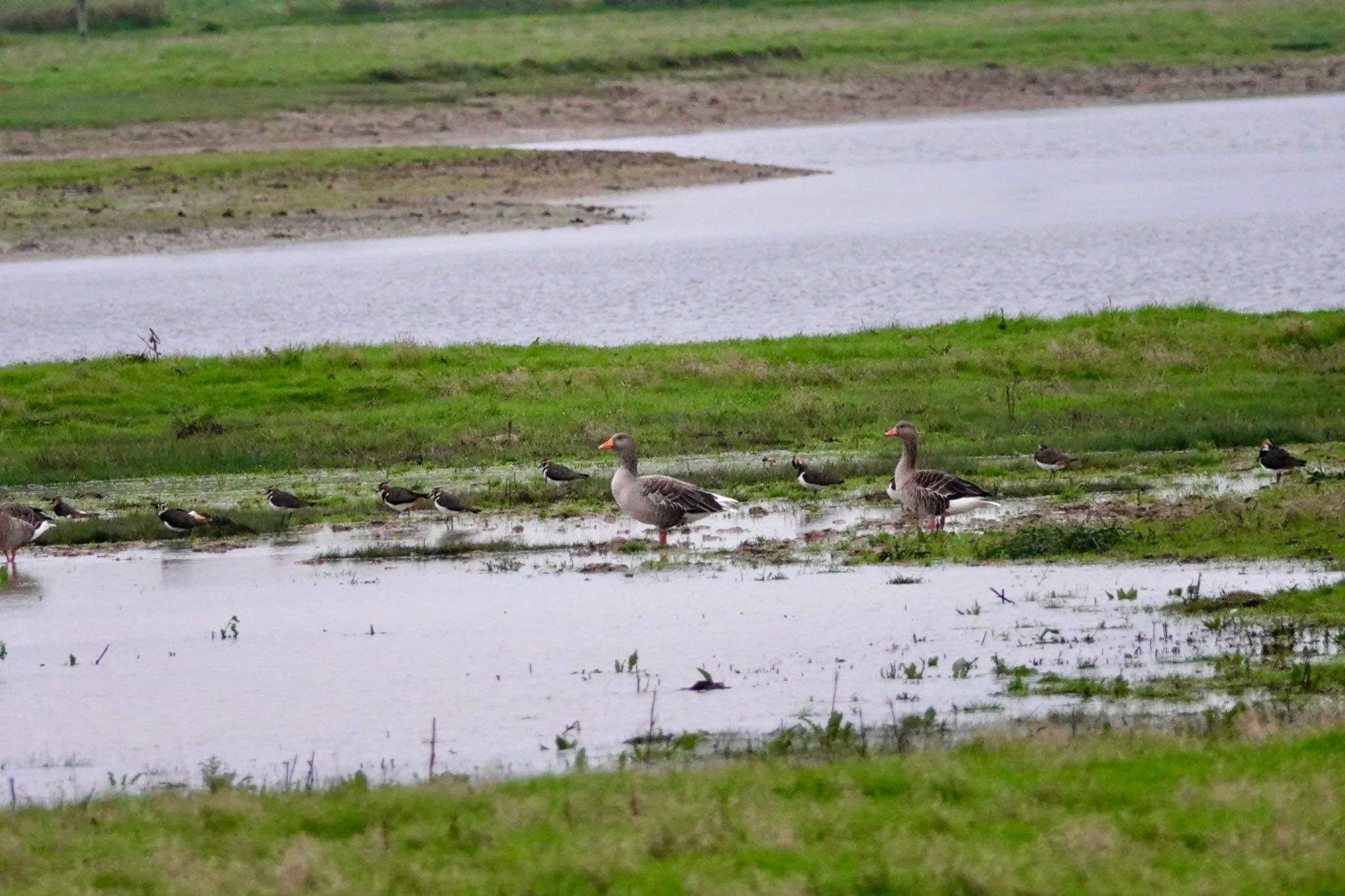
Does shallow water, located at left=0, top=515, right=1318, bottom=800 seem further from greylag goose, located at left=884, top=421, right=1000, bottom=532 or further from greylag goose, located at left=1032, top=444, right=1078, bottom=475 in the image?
greylag goose, located at left=1032, top=444, right=1078, bottom=475

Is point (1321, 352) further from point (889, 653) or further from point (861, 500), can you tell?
point (889, 653)

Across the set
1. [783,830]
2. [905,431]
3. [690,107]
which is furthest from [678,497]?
[690,107]

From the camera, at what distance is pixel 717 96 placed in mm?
75500

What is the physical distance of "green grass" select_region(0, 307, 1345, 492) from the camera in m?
23.1

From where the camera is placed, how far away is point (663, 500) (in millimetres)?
17484

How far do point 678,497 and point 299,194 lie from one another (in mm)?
36365

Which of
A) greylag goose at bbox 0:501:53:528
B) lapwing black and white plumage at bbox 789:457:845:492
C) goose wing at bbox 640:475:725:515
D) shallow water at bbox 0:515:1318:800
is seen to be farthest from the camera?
lapwing black and white plumage at bbox 789:457:845:492

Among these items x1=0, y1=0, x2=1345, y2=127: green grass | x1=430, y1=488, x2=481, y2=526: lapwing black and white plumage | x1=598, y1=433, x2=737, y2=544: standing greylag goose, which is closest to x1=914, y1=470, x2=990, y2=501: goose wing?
x1=598, y1=433, x2=737, y2=544: standing greylag goose

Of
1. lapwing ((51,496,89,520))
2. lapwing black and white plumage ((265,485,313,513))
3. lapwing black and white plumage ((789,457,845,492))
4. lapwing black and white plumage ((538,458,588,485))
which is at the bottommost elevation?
lapwing ((51,496,89,520))

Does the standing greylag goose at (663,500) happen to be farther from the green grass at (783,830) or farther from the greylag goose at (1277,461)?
the green grass at (783,830)

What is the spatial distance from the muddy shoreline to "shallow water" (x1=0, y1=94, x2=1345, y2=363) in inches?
174

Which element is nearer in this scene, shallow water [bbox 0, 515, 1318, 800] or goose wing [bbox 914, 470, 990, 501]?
shallow water [bbox 0, 515, 1318, 800]

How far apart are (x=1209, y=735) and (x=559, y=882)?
4.15 meters

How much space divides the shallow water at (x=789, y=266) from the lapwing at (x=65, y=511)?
13.4 meters
